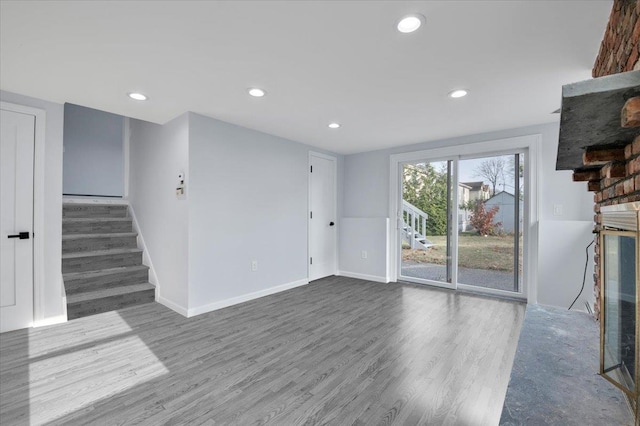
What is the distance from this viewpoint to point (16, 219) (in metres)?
2.73

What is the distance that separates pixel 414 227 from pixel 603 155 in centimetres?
333

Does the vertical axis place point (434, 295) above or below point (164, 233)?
below

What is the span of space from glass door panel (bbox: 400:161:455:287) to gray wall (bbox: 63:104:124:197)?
5483 mm

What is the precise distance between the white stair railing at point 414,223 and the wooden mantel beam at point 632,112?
3.69 m

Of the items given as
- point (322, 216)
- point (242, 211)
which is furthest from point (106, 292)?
point (322, 216)

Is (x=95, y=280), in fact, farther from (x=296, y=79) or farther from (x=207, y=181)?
(x=296, y=79)

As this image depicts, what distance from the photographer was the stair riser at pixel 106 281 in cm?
332

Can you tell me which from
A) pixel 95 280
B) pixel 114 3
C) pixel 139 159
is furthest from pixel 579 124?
→ pixel 139 159

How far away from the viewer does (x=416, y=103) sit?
2.83m

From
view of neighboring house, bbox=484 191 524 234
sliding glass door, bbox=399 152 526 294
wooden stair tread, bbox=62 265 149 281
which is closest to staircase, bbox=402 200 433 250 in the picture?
sliding glass door, bbox=399 152 526 294

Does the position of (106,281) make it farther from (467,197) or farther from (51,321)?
(467,197)

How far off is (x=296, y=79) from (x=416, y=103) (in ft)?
4.15

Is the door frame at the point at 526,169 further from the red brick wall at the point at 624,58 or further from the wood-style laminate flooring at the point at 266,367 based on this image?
the red brick wall at the point at 624,58

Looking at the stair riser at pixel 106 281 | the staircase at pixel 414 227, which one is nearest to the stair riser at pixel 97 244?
the stair riser at pixel 106 281
